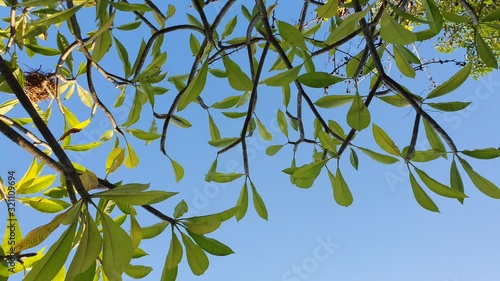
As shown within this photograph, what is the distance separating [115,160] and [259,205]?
444mm

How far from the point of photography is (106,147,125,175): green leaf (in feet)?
2.61

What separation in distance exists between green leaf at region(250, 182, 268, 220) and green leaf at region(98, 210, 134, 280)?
563 millimetres

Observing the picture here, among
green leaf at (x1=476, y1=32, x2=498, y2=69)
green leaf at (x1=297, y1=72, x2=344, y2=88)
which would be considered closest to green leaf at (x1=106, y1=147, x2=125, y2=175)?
green leaf at (x1=297, y1=72, x2=344, y2=88)

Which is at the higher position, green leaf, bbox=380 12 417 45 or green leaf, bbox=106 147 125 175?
green leaf, bbox=380 12 417 45

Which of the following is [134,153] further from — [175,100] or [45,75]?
[45,75]

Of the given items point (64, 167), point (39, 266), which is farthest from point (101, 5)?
point (39, 266)

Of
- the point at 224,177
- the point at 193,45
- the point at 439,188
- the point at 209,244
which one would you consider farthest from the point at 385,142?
the point at 193,45

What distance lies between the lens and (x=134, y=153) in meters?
1.21

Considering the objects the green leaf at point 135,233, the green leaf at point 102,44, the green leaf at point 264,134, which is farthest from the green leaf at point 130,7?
the green leaf at point 264,134

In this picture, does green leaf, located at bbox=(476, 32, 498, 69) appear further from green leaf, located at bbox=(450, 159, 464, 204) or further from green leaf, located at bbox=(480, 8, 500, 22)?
green leaf, located at bbox=(450, 159, 464, 204)

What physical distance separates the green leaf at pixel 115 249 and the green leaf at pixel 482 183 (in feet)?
1.80

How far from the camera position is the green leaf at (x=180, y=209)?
81 centimetres

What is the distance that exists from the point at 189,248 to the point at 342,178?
322mm

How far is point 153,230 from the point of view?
84cm
